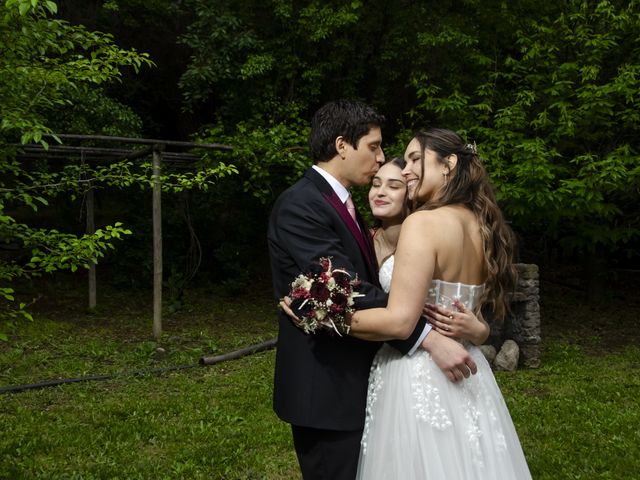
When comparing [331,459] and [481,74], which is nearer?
[331,459]

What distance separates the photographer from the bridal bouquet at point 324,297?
253cm

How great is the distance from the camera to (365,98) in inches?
579

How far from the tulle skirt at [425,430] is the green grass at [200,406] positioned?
9.15 ft

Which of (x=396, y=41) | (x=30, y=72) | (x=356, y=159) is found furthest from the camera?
(x=396, y=41)

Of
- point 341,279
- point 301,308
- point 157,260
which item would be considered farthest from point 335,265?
point 157,260

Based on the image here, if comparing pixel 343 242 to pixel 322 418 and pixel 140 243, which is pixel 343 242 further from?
pixel 140 243

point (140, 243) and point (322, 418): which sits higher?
point (322, 418)

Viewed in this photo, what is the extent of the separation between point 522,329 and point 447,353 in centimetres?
735

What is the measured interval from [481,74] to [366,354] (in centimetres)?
1052

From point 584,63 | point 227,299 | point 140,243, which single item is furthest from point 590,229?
point 140,243

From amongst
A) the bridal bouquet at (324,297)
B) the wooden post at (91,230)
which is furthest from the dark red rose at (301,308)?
the wooden post at (91,230)

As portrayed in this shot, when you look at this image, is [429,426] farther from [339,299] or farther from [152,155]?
[152,155]

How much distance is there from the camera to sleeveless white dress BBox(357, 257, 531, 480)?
9.17 ft

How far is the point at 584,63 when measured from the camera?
451 inches
